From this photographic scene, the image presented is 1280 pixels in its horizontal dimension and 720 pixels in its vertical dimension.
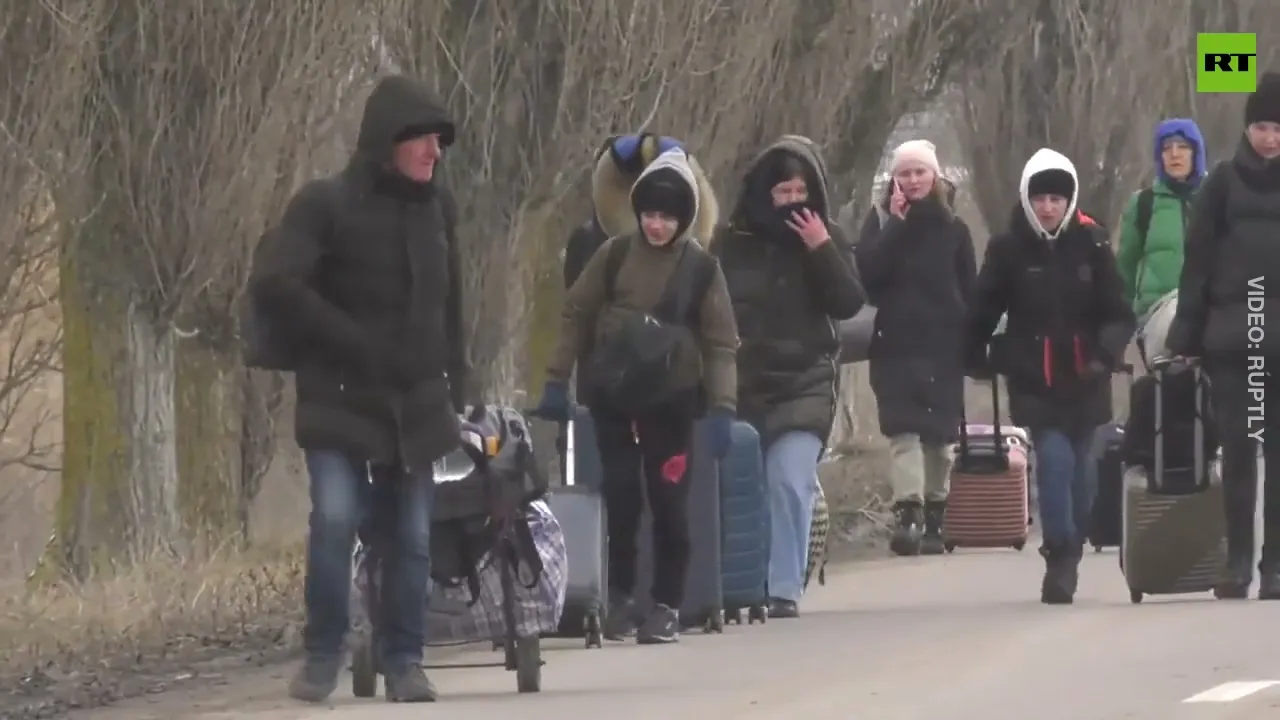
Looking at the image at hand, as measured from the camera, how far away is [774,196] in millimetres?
14422

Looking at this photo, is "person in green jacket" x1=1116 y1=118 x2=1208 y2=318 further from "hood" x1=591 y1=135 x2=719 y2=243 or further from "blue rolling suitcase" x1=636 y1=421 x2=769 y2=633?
"hood" x1=591 y1=135 x2=719 y2=243

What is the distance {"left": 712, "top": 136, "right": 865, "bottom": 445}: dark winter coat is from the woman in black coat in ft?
9.96

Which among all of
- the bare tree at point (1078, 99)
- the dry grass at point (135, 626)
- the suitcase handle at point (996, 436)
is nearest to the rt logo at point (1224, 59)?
the bare tree at point (1078, 99)

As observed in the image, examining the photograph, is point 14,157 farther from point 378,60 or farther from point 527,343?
point 527,343

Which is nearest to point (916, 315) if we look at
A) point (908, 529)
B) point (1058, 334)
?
point (908, 529)

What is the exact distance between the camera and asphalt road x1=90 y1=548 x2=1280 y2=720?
10938mm

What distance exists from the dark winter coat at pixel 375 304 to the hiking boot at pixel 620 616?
2398 mm

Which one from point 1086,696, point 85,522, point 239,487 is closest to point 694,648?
point 1086,696

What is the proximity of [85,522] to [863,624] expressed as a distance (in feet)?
19.2

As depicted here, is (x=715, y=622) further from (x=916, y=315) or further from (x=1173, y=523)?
(x=916, y=315)

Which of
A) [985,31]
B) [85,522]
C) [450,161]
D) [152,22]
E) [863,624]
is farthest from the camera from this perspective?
[985,31]

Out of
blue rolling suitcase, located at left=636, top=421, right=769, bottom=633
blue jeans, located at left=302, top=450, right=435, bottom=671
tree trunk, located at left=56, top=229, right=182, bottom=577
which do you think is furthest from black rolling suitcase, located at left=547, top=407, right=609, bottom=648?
tree trunk, located at left=56, top=229, right=182, bottom=577

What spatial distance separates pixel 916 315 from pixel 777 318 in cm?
344

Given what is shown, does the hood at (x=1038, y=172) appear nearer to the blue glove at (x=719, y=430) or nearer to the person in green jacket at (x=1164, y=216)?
the blue glove at (x=719, y=430)
